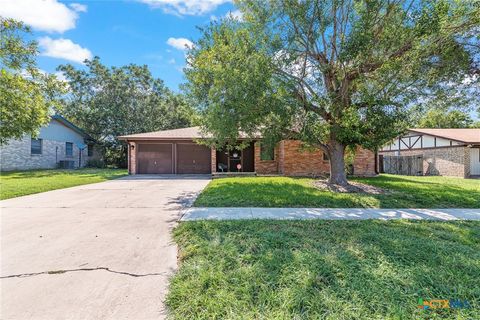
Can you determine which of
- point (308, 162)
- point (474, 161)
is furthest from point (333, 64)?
point (474, 161)

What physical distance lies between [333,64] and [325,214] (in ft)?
18.3

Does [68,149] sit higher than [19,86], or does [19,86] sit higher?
[19,86]

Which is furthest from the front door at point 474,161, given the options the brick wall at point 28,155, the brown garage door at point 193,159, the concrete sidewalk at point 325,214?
the brick wall at point 28,155

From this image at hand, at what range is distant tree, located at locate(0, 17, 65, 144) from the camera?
8141 millimetres

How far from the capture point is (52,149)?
21.5 m

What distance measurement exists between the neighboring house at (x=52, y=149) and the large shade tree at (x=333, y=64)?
1663cm

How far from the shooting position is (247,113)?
7637mm

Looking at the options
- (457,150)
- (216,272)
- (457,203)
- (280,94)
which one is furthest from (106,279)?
(457,150)

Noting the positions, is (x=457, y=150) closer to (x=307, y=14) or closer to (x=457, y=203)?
(x=457, y=203)

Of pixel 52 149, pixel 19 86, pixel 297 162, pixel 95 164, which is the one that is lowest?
pixel 95 164

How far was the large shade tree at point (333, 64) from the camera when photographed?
697 cm

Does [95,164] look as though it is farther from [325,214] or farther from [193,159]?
[325,214]

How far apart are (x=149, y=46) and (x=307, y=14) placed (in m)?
8.41

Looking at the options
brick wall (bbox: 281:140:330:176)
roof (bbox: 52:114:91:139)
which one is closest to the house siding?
brick wall (bbox: 281:140:330:176)
